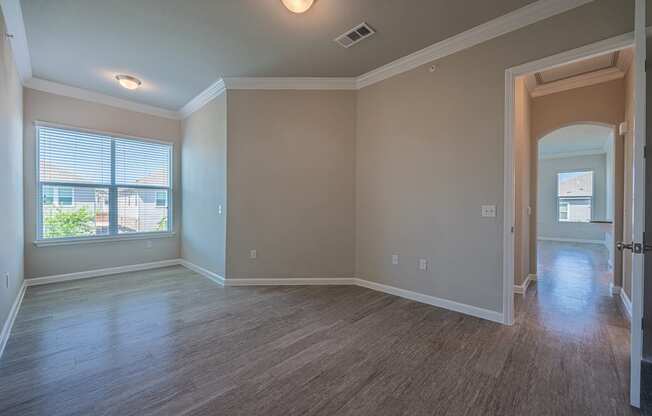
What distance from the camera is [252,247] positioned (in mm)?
3980

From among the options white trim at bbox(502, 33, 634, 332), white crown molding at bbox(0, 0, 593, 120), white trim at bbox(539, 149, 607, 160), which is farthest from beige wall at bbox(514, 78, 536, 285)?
white trim at bbox(539, 149, 607, 160)

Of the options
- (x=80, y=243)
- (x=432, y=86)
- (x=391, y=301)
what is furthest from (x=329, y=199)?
(x=80, y=243)

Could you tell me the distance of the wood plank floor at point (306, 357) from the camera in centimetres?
165

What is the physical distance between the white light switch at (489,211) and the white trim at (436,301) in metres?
0.96

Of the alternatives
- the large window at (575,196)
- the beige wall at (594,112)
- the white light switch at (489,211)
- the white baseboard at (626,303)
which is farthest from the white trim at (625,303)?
the large window at (575,196)

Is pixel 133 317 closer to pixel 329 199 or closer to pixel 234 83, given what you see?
pixel 329 199

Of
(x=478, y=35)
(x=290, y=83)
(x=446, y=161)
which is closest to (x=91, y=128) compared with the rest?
(x=290, y=83)

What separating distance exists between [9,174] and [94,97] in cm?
217

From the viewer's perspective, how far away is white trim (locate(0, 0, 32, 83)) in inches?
95.1

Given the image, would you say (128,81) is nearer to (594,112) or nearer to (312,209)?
(312,209)

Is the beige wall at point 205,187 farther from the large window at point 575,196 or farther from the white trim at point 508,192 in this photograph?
the large window at point 575,196

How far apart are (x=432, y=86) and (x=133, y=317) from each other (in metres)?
4.10

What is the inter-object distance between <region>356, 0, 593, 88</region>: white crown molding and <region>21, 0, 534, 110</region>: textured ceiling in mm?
88

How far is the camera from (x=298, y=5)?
7.71 feet
